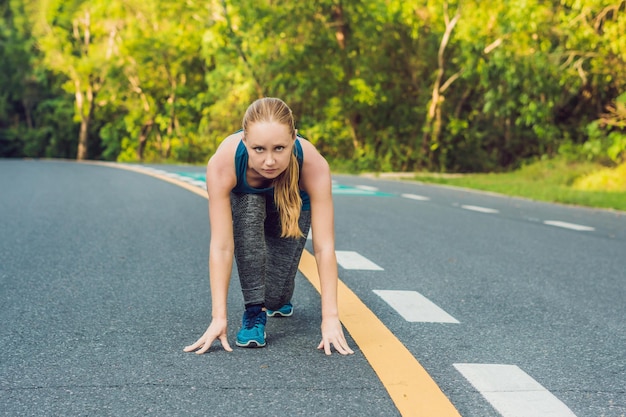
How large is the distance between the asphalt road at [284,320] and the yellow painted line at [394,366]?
0.05 m

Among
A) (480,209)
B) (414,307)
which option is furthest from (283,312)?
(480,209)

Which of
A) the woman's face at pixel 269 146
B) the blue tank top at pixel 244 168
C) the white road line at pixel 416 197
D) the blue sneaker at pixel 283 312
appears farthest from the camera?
the white road line at pixel 416 197

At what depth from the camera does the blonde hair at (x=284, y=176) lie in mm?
3764

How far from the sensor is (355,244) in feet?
27.5

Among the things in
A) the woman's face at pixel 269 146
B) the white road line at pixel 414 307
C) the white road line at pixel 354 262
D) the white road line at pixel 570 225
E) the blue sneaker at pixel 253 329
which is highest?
the woman's face at pixel 269 146

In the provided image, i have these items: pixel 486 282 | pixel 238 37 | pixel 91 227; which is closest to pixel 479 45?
pixel 238 37

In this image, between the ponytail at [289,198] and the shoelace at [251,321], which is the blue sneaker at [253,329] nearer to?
the shoelace at [251,321]

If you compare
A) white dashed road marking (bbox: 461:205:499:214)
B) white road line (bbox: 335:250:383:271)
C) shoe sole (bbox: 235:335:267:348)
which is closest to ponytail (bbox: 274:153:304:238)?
shoe sole (bbox: 235:335:267:348)

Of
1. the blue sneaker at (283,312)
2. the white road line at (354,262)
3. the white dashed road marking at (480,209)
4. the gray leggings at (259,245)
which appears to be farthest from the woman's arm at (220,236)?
the white dashed road marking at (480,209)

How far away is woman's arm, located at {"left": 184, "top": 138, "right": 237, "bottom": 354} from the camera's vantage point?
4023 mm

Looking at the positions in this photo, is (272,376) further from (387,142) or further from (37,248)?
(387,142)

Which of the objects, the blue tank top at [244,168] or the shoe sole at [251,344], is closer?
the blue tank top at [244,168]

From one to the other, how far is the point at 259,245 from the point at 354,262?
2875 millimetres

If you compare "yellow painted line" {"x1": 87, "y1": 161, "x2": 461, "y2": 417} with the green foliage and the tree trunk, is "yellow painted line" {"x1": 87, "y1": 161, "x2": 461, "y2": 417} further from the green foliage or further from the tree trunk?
the tree trunk
